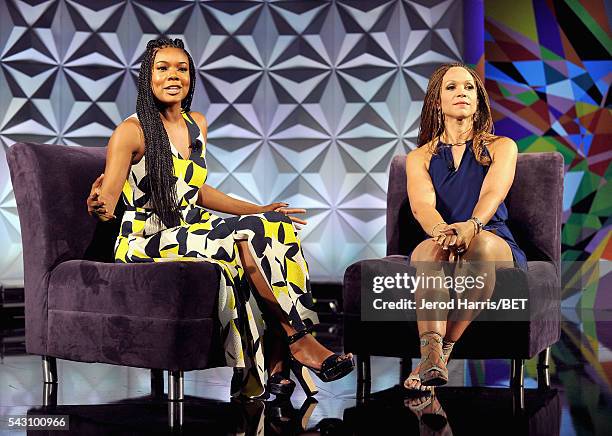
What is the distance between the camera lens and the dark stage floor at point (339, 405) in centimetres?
265

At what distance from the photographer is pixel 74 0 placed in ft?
21.3

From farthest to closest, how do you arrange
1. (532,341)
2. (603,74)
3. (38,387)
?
(603,74)
(38,387)
(532,341)

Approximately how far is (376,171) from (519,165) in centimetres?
281

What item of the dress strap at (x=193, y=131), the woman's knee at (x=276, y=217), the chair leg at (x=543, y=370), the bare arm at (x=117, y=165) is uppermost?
the dress strap at (x=193, y=131)

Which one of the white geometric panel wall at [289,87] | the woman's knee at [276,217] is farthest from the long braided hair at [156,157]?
the white geometric panel wall at [289,87]

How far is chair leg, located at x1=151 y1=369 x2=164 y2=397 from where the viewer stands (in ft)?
10.8

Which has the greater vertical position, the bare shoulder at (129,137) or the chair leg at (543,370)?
the bare shoulder at (129,137)

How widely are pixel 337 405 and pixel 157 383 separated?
873 millimetres

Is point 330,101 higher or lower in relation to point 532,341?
higher

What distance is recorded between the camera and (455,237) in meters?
3.03

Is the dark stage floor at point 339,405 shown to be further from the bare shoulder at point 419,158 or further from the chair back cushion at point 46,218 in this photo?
the bare shoulder at point 419,158

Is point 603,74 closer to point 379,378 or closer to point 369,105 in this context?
point 369,105

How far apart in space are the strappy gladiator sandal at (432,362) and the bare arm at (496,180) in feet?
1.68

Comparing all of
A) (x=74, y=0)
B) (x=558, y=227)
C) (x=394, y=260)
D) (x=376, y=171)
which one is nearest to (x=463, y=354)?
(x=394, y=260)
